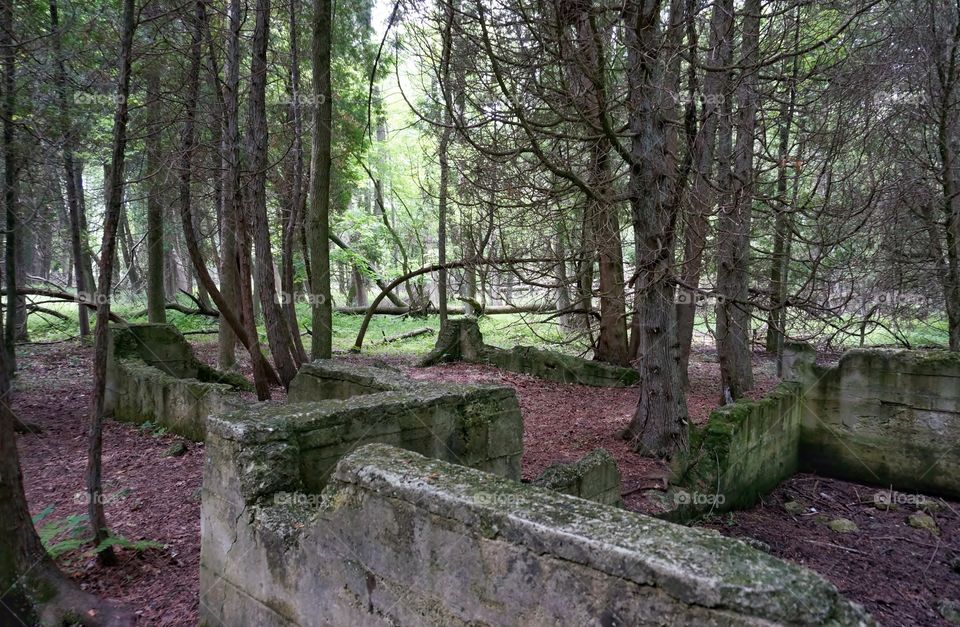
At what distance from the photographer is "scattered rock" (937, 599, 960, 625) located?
16.0 feet

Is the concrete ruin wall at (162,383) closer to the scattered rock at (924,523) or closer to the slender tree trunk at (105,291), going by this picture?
the slender tree trunk at (105,291)

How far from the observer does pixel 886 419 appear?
325 inches

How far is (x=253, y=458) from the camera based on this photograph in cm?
360

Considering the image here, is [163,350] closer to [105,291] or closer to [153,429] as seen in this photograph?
[153,429]

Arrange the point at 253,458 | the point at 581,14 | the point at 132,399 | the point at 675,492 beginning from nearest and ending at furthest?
the point at 253,458 < the point at 581,14 < the point at 675,492 < the point at 132,399

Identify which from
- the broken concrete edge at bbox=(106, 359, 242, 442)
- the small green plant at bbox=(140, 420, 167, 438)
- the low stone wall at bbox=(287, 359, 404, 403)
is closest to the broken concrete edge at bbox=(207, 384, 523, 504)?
the low stone wall at bbox=(287, 359, 404, 403)

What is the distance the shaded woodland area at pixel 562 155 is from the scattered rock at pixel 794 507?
4.95 feet

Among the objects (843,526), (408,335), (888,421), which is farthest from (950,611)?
(408,335)

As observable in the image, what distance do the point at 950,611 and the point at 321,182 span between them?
9.67 meters

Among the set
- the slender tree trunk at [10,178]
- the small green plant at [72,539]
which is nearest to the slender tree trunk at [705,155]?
the small green plant at [72,539]

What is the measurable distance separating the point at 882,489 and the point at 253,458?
8.62 metres

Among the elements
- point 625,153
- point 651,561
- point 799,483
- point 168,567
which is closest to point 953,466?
point 799,483

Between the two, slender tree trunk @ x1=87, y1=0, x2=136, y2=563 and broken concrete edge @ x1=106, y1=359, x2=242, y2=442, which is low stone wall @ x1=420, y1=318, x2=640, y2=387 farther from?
slender tree trunk @ x1=87, y1=0, x2=136, y2=563

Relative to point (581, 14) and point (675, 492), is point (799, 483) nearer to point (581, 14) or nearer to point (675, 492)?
point (675, 492)
